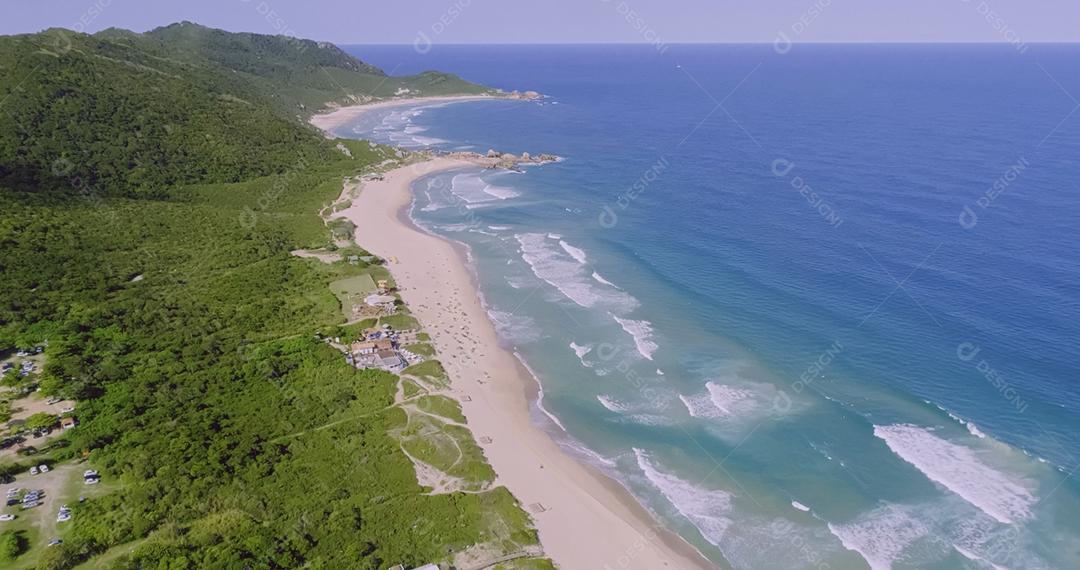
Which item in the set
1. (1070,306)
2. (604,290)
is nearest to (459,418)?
(604,290)

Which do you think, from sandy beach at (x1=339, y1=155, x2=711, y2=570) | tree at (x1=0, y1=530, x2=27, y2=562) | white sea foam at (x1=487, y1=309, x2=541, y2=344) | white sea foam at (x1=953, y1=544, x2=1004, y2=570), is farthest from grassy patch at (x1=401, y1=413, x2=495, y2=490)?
white sea foam at (x1=953, y1=544, x2=1004, y2=570)

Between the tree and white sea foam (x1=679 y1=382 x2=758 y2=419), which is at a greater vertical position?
white sea foam (x1=679 y1=382 x2=758 y2=419)

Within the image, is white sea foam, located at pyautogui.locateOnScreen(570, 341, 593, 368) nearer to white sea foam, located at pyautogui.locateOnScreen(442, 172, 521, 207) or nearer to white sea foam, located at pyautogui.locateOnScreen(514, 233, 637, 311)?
white sea foam, located at pyautogui.locateOnScreen(514, 233, 637, 311)

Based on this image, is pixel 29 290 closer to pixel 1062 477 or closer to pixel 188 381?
pixel 188 381

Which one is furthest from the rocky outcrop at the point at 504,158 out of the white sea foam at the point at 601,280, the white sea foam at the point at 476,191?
the white sea foam at the point at 601,280

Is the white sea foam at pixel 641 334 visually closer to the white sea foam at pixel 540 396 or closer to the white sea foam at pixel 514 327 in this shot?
the white sea foam at pixel 514 327

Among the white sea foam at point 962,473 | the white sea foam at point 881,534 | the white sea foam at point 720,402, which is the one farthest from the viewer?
the white sea foam at point 720,402

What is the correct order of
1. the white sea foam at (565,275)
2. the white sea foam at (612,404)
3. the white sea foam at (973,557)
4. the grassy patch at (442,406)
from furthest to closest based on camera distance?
the white sea foam at (565,275), the white sea foam at (612,404), the grassy patch at (442,406), the white sea foam at (973,557)
